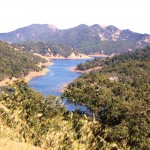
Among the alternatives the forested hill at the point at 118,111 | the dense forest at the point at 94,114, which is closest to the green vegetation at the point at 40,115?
the dense forest at the point at 94,114

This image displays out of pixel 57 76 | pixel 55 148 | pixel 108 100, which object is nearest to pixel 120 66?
pixel 57 76

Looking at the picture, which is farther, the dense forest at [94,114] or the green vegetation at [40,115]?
the dense forest at [94,114]

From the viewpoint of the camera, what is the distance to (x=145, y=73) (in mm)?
153875

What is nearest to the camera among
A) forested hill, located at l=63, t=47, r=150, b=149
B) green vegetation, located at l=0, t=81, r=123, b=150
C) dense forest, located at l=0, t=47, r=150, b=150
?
green vegetation, located at l=0, t=81, r=123, b=150

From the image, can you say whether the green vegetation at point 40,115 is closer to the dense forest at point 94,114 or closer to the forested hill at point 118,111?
the dense forest at point 94,114

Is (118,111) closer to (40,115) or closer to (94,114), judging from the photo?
(94,114)

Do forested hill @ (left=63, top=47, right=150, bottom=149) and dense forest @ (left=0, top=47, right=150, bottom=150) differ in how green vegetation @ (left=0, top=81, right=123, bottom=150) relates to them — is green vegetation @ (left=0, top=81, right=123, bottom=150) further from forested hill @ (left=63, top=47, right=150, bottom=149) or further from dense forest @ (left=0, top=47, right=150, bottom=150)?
forested hill @ (left=63, top=47, right=150, bottom=149)

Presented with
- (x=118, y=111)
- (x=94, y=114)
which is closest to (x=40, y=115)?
(x=94, y=114)

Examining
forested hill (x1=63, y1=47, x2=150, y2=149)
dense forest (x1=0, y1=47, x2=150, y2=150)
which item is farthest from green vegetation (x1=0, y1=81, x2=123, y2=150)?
forested hill (x1=63, y1=47, x2=150, y2=149)

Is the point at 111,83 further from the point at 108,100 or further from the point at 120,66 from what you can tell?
the point at 120,66

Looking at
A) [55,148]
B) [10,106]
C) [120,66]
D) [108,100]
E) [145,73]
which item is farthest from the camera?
[120,66]

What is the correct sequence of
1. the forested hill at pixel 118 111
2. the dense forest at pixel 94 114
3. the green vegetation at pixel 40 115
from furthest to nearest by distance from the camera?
the forested hill at pixel 118 111, the dense forest at pixel 94 114, the green vegetation at pixel 40 115

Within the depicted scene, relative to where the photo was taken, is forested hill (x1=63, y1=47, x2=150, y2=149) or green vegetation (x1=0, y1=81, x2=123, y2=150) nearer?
green vegetation (x1=0, y1=81, x2=123, y2=150)

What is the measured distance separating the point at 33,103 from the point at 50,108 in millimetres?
3198
